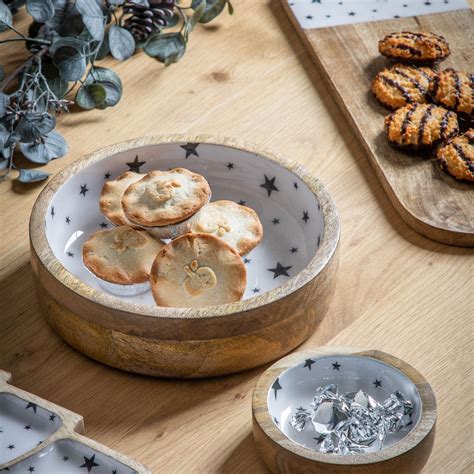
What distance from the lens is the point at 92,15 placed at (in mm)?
1646

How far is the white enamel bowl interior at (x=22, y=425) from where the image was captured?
3.84ft

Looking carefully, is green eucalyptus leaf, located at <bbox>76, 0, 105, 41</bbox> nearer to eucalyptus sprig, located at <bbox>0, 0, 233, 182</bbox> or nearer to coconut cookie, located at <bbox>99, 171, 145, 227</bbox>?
eucalyptus sprig, located at <bbox>0, 0, 233, 182</bbox>

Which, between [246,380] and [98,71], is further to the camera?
[98,71]

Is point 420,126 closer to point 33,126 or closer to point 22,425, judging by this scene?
point 33,126

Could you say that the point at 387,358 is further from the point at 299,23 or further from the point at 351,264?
→ the point at 299,23

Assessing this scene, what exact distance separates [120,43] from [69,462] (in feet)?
2.93

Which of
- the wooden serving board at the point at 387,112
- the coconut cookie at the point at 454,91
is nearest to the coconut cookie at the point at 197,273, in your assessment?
the wooden serving board at the point at 387,112

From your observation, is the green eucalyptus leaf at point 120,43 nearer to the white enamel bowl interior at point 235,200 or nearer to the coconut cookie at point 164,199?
the white enamel bowl interior at point 235,200

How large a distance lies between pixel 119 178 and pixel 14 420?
0.40 metres

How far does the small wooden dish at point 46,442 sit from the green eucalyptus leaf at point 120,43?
772 mm

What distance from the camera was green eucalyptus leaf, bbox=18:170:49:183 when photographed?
5.33 ft

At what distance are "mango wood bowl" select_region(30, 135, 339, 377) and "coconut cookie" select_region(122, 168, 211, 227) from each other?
4.4 inches

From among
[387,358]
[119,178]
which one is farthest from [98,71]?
[387,358]

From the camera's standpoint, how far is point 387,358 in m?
1.20
